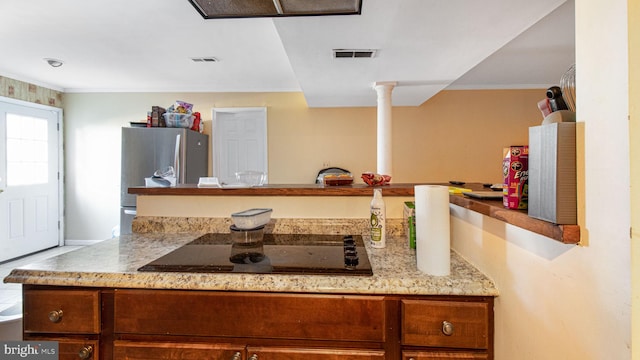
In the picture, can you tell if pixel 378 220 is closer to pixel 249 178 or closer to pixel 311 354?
pixel 311 354

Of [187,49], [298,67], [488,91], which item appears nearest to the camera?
[298,67]

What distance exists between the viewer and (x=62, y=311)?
0.90m

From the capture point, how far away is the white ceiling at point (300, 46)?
1.78 m

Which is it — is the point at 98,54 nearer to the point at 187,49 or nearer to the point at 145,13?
the point at 187,49

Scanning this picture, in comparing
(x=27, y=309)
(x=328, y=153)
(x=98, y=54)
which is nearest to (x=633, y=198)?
(x=27, y=309)

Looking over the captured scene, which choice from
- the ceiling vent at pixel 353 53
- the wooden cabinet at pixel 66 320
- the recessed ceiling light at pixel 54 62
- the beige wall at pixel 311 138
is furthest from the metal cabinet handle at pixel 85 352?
the recessed ceiling light at pixel 54 62

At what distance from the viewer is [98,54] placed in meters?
2.92

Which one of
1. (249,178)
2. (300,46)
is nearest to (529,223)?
(249,178)

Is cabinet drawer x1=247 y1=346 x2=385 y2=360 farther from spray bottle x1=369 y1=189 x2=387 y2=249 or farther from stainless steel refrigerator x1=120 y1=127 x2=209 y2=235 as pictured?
stainless steel refrigerator x1=120 y1=127 x2=209 y2=235

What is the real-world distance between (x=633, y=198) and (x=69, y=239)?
5.66 metres

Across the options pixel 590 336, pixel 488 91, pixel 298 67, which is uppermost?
pixel 488 91

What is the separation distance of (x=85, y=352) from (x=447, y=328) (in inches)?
43.6

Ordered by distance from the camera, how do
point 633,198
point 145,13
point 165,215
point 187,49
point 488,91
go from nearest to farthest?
point 633,198, point 165,215, point 145,13, point 187,49, point 488,91

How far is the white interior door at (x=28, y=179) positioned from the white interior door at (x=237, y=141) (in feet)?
7.38
